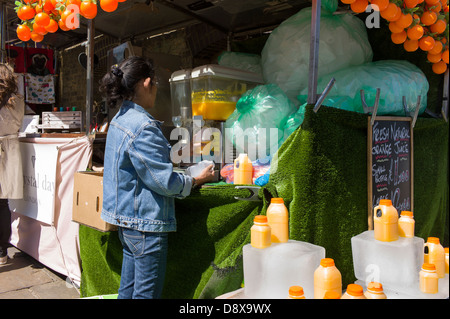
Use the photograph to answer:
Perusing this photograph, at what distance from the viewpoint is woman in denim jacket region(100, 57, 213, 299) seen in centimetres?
193

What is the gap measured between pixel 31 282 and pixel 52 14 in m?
2.43

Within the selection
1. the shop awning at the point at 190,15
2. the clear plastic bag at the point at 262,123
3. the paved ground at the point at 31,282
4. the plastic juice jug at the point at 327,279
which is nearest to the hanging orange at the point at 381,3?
the clear plastic bag at the point at 262,123

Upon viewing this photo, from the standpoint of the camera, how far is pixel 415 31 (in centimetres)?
260

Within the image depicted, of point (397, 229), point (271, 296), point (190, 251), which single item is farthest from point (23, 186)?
point (397, 229)

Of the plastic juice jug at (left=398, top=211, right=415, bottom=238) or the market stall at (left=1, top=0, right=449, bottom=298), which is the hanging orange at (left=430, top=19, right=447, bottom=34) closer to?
the market stall at (left=1, top=0, right=449, bottom=298)

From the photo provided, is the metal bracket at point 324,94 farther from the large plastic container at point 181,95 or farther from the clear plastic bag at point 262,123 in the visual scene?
the large plastic container at point 181,95

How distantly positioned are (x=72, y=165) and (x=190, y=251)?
154 cm

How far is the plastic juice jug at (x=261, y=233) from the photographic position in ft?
6.07

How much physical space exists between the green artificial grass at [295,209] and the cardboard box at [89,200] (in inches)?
11.1

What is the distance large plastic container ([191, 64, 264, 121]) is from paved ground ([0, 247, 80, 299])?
197cm

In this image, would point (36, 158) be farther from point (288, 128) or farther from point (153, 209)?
point (288, 128)

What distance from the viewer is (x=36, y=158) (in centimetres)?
372

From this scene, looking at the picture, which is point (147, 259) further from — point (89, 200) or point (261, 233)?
point (89, 200)

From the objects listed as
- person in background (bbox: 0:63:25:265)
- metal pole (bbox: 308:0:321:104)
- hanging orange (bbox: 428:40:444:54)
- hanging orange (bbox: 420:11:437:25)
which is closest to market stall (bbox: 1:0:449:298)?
metal pole (bbox: 308:0:321:104)
